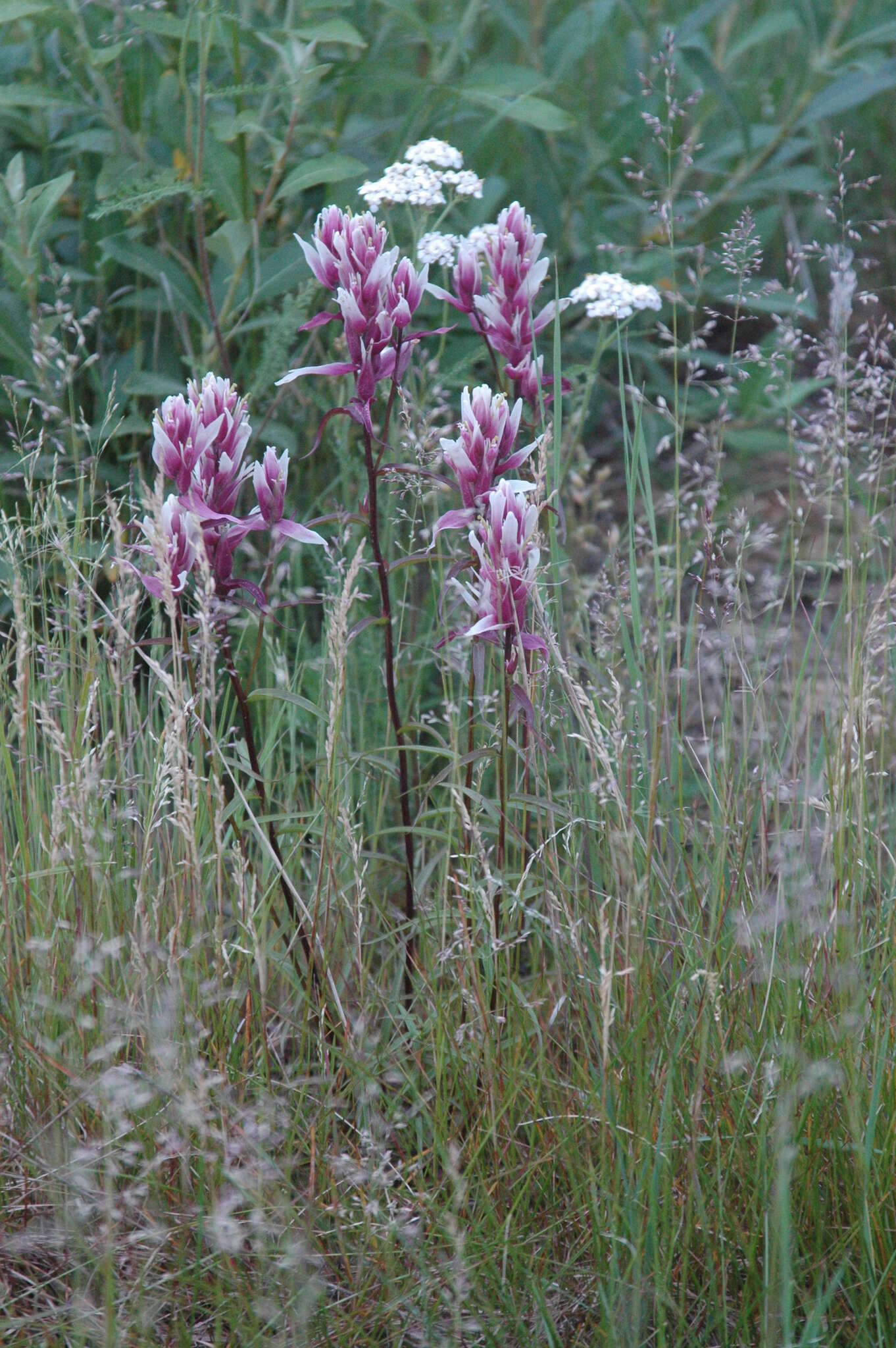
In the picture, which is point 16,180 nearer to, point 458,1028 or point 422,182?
point 422,182

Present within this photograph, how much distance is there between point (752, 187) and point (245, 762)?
277 centimetres

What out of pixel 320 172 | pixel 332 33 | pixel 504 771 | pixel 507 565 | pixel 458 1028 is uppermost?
pixel 332 33

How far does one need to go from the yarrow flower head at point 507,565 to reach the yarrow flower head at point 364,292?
0.81 ft

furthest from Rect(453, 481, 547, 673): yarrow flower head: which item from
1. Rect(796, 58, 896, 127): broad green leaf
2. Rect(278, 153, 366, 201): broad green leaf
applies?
Rect(796, 58, 896, 127): broad green leaf

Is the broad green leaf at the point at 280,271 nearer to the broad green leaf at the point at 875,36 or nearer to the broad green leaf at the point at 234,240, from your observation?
the broad green leaf at the point at 234,240

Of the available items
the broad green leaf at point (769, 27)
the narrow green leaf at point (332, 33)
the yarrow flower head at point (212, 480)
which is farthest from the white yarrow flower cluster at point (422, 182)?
the broad green leaf at point (769, 27)

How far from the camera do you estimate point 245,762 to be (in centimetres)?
192

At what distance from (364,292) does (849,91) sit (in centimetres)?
262

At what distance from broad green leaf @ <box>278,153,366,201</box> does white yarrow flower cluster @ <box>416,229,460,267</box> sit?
1.55 ft

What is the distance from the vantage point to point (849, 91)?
146 inches

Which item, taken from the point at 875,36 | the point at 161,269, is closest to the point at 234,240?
the point at 161,269

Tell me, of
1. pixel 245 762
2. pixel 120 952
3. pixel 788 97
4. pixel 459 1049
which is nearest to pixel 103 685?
pixel 245 762

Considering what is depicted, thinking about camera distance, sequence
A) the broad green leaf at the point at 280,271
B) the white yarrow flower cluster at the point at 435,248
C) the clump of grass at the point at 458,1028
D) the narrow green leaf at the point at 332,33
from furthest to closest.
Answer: the broad green leaf at the point at 280,271 < the narrow green leaf at the point at 332,33 < the white yarrow flower cluster at the point at 435,248 < the clump of grass at the point at 458,1028

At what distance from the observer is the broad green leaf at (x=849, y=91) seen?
3611 mm
